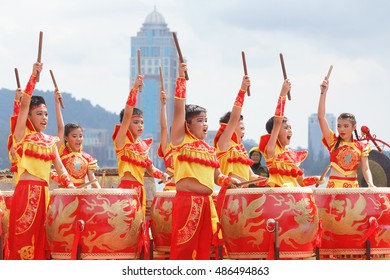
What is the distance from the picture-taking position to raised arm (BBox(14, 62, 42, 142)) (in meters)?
8.56

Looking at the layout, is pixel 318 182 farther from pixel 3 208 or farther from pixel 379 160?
pixel 3 208

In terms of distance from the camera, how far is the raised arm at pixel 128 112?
9.46 meters

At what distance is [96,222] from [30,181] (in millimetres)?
752

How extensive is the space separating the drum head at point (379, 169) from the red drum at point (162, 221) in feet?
9.56

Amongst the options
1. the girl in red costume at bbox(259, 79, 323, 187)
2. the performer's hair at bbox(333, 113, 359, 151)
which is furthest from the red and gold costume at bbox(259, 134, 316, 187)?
the performer's hair at bbox(333, 113, 359, 151)

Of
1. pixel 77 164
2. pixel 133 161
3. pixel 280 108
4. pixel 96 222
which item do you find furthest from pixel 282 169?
pixel 96 222

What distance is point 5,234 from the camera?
8742 millimetres

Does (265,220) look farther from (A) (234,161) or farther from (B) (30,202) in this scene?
(B) (30,202)

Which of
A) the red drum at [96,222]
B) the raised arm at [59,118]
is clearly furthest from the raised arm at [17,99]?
the red drum at [96,222]

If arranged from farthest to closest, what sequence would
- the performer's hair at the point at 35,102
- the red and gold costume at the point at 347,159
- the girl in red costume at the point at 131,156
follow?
the girl in red costume at the point at 131,156 → the red and gold costume at the point at 347,159 → the performer's hair at the point at 35,102

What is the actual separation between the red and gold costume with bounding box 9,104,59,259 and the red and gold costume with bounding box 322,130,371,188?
2.49 metres

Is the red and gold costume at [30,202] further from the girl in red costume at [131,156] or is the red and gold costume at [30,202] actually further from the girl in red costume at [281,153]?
the girl in red costume at [281,153]

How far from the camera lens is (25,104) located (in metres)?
8.57
